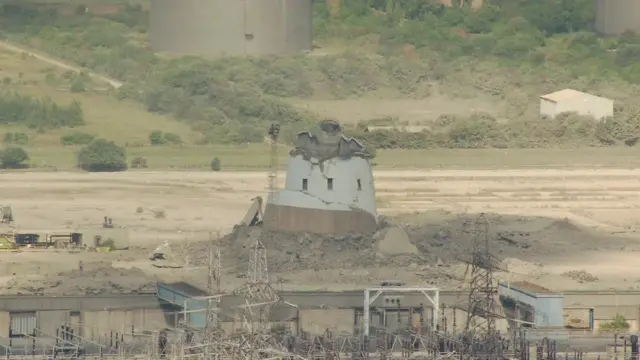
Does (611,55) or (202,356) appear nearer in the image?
(202,356)

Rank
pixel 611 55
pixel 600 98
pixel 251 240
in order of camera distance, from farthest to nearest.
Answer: pixel 611 55 → pixel 600 98 → pixel 251 240

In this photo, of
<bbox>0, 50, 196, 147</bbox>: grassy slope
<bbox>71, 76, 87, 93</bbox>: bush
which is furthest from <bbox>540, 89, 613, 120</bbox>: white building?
<bbox>71, 76, 87, 93</bbox>: bush

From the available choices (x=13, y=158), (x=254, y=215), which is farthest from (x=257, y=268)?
(x=13, y=158)

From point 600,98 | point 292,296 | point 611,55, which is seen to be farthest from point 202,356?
point 611,55

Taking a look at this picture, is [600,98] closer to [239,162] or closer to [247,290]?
[239,162]

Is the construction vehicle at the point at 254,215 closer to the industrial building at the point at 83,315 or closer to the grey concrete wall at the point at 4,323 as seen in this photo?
the industrial building at the point at 83,315

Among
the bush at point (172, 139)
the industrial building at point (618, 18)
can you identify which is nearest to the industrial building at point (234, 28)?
the industrial building at point (618, 18)
